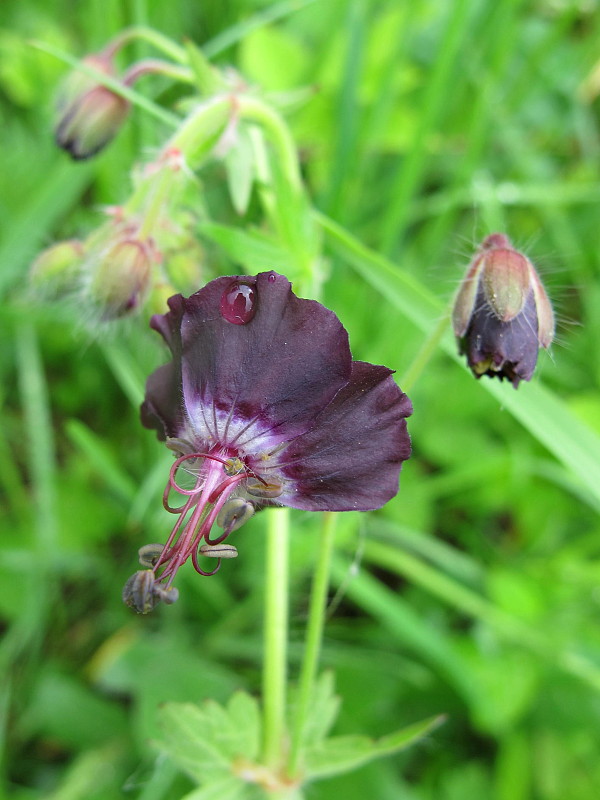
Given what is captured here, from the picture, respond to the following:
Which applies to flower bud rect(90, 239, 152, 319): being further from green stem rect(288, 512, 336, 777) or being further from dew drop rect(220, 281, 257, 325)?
green stem rect(288, 512, 336, 777)

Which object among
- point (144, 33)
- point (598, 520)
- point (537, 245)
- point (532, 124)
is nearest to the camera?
point (144, 33)

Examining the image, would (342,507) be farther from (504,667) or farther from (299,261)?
(504,667)

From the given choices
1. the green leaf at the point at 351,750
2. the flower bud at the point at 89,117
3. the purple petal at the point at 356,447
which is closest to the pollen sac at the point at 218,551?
the purple petal at the point at 356,447

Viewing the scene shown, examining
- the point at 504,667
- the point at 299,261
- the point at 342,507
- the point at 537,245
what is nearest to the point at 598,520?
the point at 504,667

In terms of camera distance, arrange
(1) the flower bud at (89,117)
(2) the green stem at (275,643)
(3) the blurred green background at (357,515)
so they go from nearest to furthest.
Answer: (2) the green stem at (275,643) < (1) the flower bud at (89,117) < (3) the blurred green background at (357,515)

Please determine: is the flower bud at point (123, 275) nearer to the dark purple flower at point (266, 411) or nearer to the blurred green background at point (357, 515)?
the blurred green background at point (357, 515)
